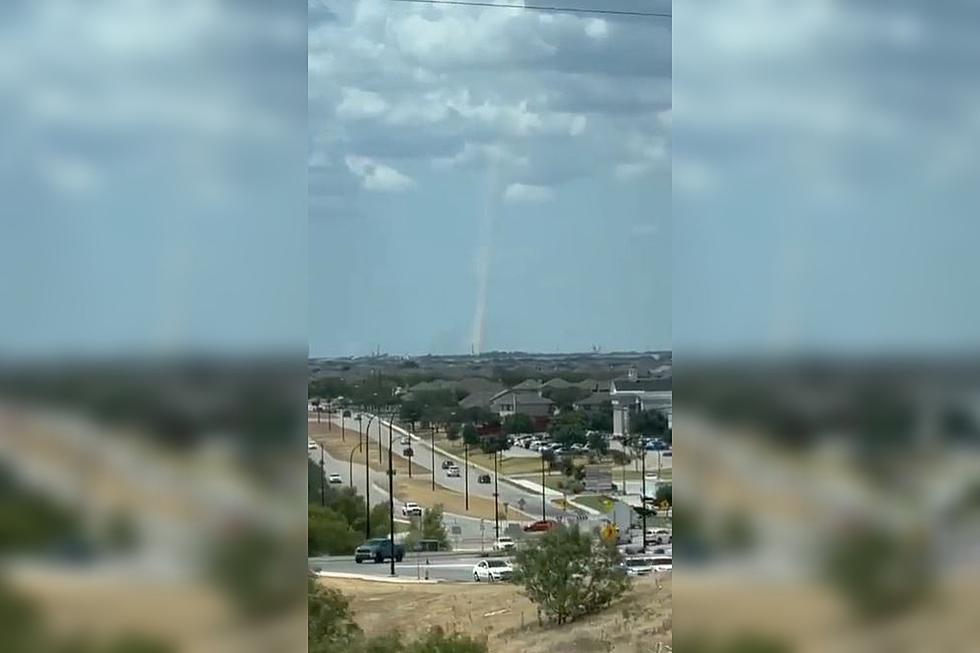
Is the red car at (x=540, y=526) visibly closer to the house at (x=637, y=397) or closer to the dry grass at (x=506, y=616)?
the dry grass at (x=506, y=616)

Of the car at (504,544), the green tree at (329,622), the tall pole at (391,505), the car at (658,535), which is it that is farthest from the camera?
the car at (658,535)

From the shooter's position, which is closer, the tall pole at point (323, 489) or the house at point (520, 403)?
the tall pole at point (323, 489)

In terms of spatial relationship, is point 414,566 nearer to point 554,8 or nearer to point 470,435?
point 470,435

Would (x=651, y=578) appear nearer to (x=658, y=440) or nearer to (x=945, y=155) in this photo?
(x=658, y=440)

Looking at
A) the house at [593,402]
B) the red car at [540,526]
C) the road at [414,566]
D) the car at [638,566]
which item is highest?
the house at [593,402]

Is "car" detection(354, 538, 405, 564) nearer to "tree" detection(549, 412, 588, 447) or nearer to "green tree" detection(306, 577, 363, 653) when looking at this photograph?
"green tree" detection(306, 577, 363, 653)

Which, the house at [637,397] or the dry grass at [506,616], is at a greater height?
the house at [637,397]

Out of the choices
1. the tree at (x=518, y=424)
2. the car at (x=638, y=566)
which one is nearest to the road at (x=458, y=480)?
the tree at (x=518, y=424)

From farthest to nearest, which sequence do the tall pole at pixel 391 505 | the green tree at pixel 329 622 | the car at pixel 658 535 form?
the car at pixel 658 535 < the tall pole at pixel 391 505 < the green tree at pixel 329 622
